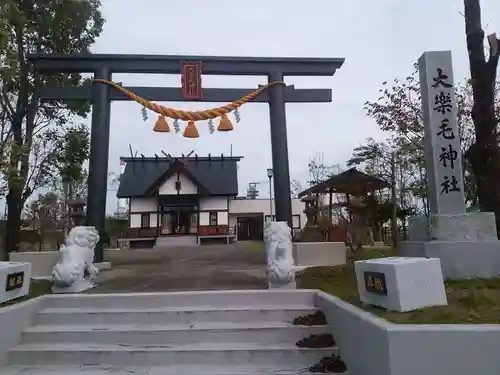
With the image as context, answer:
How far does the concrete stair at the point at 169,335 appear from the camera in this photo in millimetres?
4137

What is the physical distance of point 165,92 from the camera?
9.11 m

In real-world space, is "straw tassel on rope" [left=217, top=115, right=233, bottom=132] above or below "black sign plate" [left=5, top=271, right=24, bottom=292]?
above

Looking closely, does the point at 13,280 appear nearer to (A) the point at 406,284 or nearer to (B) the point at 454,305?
(A) the point at 406,284

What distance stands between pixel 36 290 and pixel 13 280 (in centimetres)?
108

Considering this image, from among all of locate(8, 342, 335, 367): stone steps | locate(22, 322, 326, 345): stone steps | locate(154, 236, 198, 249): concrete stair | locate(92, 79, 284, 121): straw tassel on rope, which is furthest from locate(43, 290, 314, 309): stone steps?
locate(154, 236, 198, 249): concrete stair

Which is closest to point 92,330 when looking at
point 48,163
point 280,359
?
point 280,359

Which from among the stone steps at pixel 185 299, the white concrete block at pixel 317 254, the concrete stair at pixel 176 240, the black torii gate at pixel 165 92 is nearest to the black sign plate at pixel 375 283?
the stone steps at pixel 185 299

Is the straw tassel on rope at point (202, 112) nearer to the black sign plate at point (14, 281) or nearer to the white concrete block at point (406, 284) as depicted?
the black sign plate at point (14, 281)

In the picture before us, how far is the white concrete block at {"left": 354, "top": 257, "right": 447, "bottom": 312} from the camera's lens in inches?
137

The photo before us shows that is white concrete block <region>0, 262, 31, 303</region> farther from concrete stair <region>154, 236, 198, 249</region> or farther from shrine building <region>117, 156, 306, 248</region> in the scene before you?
shrine building <region>117, 156, 306, 248</region>

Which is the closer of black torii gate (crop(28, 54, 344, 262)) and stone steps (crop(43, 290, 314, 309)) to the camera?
stone steps (crop(43, 290, 314, 309))

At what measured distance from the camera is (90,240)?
6.06 meters

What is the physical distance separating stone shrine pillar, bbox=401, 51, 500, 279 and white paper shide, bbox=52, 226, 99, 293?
518 centimetres

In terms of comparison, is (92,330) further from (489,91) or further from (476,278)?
(489,91)
